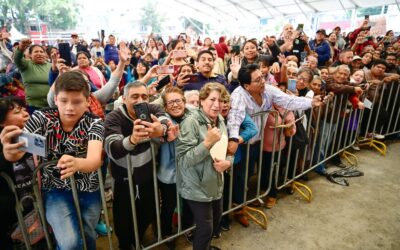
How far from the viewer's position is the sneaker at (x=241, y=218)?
10.1 ft

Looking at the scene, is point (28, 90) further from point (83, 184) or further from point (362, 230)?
point (362, 230)

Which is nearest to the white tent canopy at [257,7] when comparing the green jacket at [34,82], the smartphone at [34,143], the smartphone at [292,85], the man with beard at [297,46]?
the man with beard at [297,46]

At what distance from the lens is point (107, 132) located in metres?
2.01

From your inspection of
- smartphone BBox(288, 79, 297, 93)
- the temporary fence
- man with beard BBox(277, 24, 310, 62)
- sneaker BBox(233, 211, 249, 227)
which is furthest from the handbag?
man with beard BBox(277, 24, 310, 62)

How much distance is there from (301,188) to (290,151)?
2.48ft

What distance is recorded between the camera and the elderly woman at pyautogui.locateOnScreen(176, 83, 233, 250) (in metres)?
2.12

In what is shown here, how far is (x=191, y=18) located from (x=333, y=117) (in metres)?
29.2

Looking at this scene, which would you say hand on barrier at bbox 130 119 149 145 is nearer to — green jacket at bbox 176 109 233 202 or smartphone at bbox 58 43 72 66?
green jacket at bbox 176 109 233 202

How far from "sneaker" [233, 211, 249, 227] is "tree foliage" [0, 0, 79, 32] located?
22044mm

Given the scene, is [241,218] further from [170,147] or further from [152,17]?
[152,17]

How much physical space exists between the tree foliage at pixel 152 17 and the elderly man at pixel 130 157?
119 ft

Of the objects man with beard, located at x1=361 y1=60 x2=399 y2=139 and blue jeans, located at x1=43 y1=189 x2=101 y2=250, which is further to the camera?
man with beard, located at x1=361 y1=60 x2=399 y2=139

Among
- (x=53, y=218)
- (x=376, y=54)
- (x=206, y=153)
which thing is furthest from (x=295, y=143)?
(x=376, y=54)

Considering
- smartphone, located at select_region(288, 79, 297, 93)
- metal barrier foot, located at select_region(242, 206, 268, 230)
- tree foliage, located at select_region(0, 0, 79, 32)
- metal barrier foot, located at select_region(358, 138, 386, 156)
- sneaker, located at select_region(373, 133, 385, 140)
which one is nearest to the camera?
metal barrier foot, located at select_region(242, 206, 268, 230)
